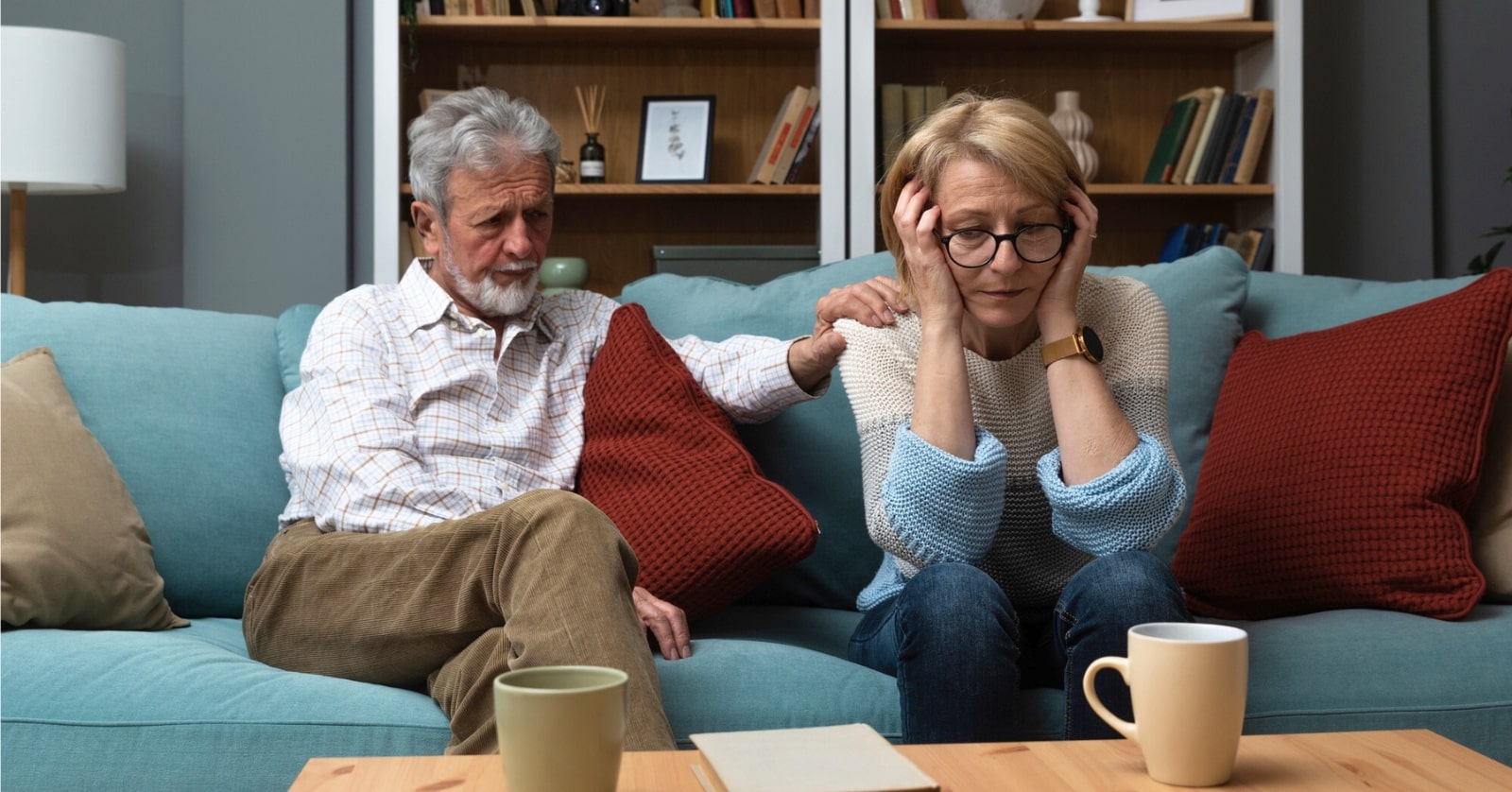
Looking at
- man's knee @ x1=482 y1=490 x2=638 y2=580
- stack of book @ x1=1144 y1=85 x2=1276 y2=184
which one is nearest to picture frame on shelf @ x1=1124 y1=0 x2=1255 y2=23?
stack of book @ x1=1144 y1=85 x2=1276 y2=184

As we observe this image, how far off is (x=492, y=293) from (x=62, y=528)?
64 cm

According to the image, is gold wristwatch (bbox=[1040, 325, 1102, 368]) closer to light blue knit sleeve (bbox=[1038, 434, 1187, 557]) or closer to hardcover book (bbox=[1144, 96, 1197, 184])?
light blue knit sleeve (bbox=[1038, 434, 1187, 557])

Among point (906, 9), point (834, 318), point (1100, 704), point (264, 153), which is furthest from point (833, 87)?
point (1100, 704)

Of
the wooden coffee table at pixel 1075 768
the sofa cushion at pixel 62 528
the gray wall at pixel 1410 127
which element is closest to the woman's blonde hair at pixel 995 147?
the wooden coffee table at pixel 1075 768

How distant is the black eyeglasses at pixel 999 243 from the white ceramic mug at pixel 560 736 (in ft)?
3.07

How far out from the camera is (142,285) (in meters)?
3.47

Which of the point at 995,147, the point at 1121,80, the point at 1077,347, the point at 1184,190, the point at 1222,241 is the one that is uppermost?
the point at 1121,80

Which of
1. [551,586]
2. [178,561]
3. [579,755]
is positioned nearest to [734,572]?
[551,586]

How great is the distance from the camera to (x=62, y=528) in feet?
5.08

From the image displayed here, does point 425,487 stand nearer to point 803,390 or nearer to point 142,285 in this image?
point 803,390

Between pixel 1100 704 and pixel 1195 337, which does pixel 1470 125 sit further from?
pixel 1100 704

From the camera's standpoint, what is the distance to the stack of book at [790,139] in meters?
3.45

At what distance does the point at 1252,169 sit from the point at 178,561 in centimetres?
287

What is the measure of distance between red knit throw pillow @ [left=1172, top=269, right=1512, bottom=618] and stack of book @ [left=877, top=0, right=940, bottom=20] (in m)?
1.94
